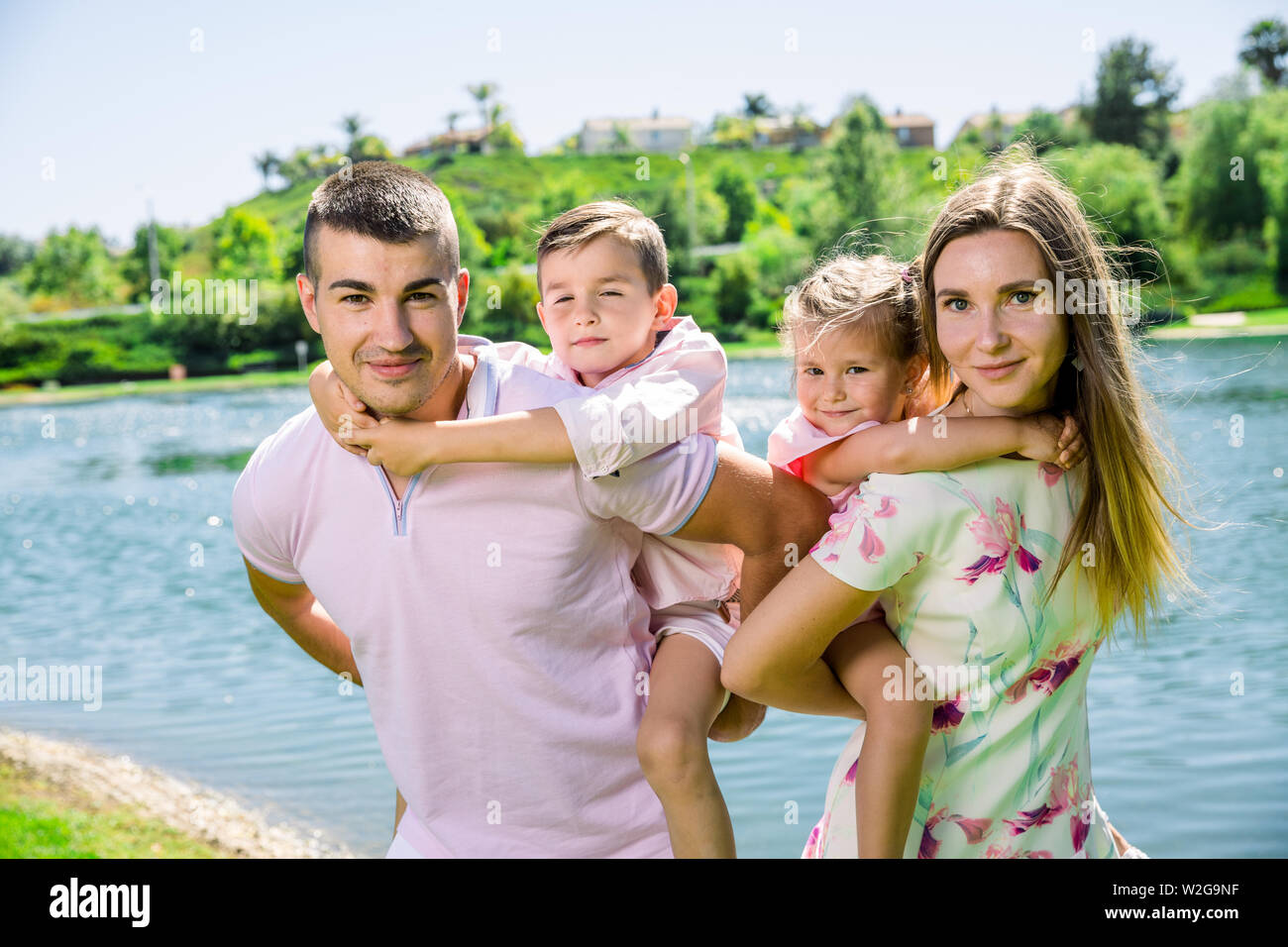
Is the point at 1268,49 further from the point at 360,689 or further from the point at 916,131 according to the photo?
the point at 360,689

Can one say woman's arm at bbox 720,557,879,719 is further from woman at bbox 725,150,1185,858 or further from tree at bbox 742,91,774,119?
tree at bbox 742,91,774,119

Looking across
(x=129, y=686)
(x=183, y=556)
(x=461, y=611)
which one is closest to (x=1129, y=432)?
(x=461, y=611)

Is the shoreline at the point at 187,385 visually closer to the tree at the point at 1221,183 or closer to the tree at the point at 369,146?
the tree at the point at 1221,183

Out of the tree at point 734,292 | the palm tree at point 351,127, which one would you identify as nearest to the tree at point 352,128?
the palm tree at point 351,127

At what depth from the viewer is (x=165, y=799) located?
7980mm

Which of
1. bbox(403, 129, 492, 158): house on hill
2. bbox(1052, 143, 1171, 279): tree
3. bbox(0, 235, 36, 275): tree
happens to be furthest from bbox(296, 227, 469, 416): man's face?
bbox(403, 129, 492, 158): house on hill

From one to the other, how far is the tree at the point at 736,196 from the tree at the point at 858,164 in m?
6.77

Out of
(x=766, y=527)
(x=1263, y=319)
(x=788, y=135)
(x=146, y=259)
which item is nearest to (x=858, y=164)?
(x=1263, y=319)

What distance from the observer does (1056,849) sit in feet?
6.93

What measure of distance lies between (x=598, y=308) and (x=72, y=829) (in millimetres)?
5347

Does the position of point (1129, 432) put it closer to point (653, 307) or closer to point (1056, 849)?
point (1056, 849)

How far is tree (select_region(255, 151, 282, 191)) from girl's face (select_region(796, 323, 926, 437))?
98467 millimetres

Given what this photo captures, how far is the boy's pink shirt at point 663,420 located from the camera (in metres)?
2.15
